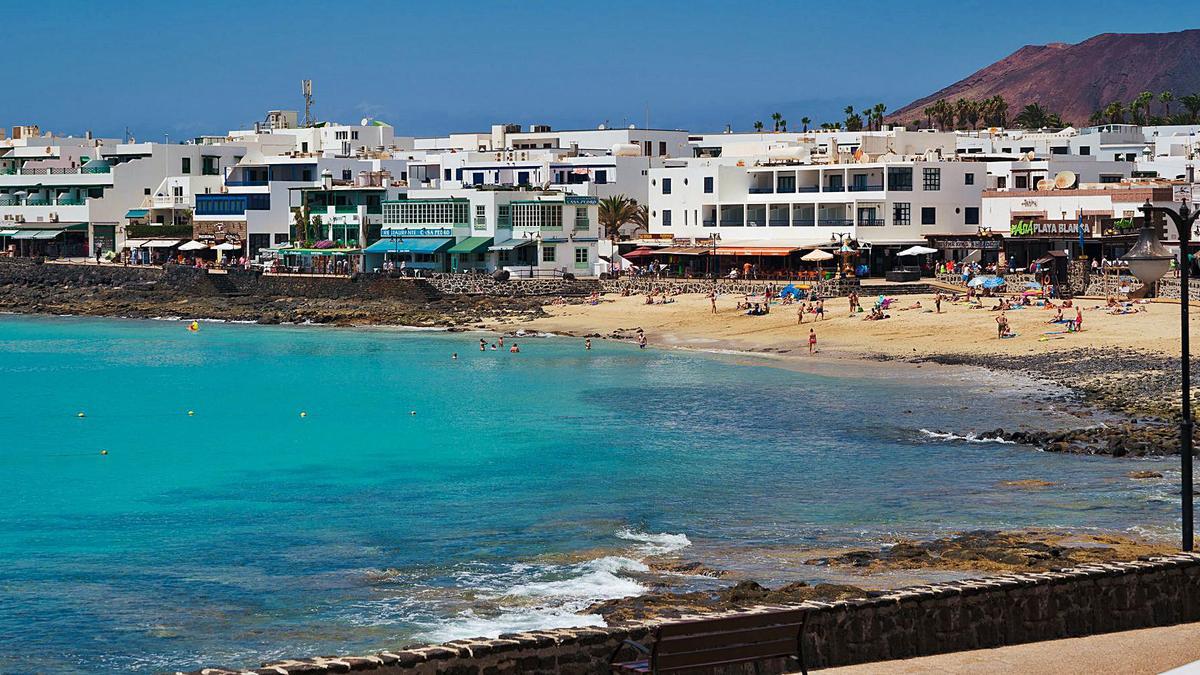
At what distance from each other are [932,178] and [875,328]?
63.8ft

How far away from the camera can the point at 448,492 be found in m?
32.8

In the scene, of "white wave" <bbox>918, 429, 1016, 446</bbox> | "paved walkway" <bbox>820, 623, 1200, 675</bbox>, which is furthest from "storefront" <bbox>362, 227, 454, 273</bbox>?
"paved walkway" <bbox>820, 623, 1200, 675</bbox>

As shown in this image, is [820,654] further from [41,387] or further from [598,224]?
[598,224]

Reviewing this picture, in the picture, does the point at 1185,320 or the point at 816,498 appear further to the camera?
the point at 816,498

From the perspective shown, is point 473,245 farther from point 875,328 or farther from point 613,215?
point 875,328

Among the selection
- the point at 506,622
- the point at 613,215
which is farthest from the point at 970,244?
the point at 506,622

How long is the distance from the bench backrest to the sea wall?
1.00ft

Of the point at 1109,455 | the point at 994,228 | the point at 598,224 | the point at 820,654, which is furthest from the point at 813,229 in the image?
the point at 820,654

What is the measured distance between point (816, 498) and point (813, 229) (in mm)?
51125

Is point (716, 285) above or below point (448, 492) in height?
above

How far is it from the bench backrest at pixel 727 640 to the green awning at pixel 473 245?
75027 millimetres

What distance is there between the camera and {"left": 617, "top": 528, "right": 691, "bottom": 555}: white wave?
1034 inches

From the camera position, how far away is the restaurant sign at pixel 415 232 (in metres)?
89.7

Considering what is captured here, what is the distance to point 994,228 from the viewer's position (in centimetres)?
7838
